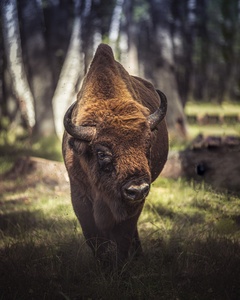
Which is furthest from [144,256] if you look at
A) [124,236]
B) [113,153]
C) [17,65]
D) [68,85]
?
[17,65]

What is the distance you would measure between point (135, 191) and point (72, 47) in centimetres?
1039

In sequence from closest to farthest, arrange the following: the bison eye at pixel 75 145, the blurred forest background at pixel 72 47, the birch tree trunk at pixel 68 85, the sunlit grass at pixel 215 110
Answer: the bison eye at pixel 75 145, the birch tree trunk at pixel 68 85, the blurred forest background at pixel 72 47, the sunlit grass at pixel 215 110

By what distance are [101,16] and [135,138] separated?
1498 cm

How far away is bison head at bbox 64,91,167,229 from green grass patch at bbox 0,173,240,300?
0.58 m

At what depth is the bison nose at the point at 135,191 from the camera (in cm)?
387

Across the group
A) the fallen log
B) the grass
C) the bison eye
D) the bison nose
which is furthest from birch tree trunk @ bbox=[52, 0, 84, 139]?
the bison nose

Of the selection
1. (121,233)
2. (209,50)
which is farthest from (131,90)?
(209,50)

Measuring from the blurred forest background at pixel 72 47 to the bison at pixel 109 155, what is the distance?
5138 mm

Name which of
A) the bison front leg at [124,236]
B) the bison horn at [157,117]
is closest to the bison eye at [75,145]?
the bison horn at [157,117]

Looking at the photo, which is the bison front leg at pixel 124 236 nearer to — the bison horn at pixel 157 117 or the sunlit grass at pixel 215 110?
the bison horn at pixel 157 117

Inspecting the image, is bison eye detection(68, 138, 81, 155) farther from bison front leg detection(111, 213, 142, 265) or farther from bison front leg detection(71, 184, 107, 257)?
bison front leg detection(111, 213, 142, 265)

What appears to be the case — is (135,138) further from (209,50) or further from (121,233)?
(209,50)

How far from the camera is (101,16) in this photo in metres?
18.2

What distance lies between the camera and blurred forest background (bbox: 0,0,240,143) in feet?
41.0
